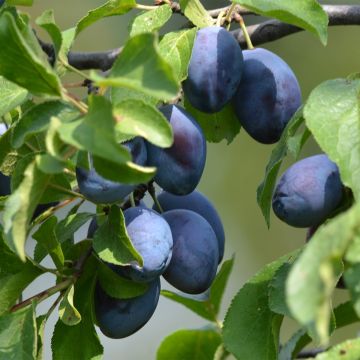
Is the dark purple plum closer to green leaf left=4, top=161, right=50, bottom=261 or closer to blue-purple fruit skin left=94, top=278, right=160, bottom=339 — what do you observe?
blue-purple fruit skin left=94, top=278, right=160, bottom=339

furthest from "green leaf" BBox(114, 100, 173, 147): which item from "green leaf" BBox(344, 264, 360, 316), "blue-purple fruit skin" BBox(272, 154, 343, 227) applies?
"blue-purple fruit skin" BBox(272, 154, 343, 227)

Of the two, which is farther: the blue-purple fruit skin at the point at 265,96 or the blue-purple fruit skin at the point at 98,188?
the blue-purple fruit skin at the point at 265,96

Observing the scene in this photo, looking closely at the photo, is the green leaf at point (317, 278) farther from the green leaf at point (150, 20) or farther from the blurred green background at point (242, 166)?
the blurred green background at point (242, 166)

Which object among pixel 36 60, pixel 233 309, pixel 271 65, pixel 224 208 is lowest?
pixel 224 208

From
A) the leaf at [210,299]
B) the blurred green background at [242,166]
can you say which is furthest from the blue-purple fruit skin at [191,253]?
the blurred green background at [242,166]

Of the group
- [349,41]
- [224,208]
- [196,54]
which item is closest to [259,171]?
[224,208]

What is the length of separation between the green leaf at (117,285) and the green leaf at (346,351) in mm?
294

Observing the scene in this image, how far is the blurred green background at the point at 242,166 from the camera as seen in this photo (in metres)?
3.00

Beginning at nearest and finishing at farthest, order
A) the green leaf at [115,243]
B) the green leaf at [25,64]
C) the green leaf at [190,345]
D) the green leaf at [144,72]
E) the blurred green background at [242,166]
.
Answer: the green leaf at [144,72] → the green leaf at [25,64] → the green leaf at [115,243] → the green leaf at [190,345] → the blurred green background at [242,166]

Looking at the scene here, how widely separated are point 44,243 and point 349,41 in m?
2.17

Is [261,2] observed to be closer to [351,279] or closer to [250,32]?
[250,32]

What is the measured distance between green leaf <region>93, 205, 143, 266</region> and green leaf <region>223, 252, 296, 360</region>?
0.42 feet

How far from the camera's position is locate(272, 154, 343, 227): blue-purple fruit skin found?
95cm

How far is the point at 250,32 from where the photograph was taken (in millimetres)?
1223
